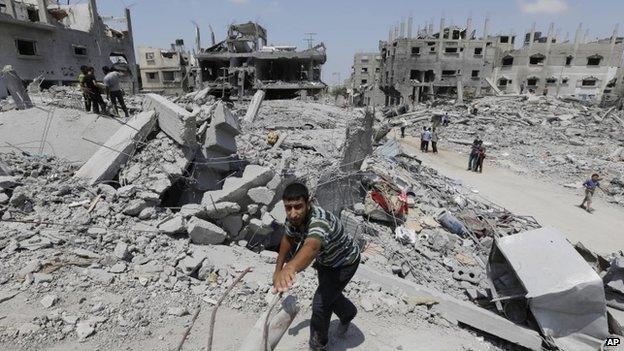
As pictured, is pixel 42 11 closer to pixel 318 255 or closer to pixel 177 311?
pixel 177 311

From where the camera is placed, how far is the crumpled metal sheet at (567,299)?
12.5ft

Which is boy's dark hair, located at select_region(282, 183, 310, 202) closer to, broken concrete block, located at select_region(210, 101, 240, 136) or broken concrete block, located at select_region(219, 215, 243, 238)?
broken concrete block, located at select_region(219, 215, 243, 238)

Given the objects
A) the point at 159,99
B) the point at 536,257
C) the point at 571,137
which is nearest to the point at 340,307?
the point at 536,257

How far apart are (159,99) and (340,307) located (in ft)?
15.5

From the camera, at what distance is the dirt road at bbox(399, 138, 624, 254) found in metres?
8.54

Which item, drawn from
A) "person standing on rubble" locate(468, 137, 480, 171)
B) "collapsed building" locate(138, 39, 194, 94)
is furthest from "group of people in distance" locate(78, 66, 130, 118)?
"collapsed building" locate(138, 39, 194, 94)

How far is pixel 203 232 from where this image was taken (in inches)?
169

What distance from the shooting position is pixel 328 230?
96.2 inches

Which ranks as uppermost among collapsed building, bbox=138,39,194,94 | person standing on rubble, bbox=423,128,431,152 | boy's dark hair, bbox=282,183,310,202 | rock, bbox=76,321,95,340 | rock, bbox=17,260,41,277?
collapsed building, bbox=138,39,194,94

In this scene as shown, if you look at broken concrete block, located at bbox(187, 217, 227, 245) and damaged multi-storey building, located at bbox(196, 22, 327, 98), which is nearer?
broken concrete block, located at bbox(187, 217, 227, 245)

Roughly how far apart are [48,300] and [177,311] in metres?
1.06

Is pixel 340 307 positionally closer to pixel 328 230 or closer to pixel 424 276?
pixel 328 230

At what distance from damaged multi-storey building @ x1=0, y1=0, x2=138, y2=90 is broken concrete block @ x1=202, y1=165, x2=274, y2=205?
20.3 meters

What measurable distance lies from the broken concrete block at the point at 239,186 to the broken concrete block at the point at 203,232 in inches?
17.1
